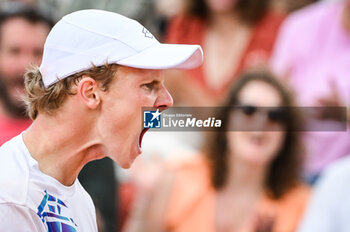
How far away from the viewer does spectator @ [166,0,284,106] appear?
4238mm

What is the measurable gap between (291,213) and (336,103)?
24.4 inches

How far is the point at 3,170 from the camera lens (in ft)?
5.18

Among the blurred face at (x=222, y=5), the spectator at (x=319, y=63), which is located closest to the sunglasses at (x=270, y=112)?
the spectator at (x=319, y=63)

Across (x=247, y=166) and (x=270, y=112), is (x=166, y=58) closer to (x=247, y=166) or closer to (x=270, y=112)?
(x=270, y=112)

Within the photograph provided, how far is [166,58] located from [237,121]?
1.72 metres

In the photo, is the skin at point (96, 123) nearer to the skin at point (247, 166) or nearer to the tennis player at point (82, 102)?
the tennis player at point (82, 102)

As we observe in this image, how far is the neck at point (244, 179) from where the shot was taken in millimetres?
3904

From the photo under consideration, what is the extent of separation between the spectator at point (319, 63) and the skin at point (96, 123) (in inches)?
89.3

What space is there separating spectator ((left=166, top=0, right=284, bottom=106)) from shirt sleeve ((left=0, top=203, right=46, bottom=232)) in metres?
2.67

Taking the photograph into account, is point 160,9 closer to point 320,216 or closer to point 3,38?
point 3,38

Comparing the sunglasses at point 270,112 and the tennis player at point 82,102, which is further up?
the sunglasses at point 270,112

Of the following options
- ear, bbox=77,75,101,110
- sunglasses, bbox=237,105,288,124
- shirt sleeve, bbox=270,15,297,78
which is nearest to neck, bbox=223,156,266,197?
sunglasses, bbox=237,105,288,124

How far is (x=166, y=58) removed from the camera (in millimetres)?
1637

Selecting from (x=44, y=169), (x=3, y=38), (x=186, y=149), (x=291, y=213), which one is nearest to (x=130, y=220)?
(x=186, y=149)
